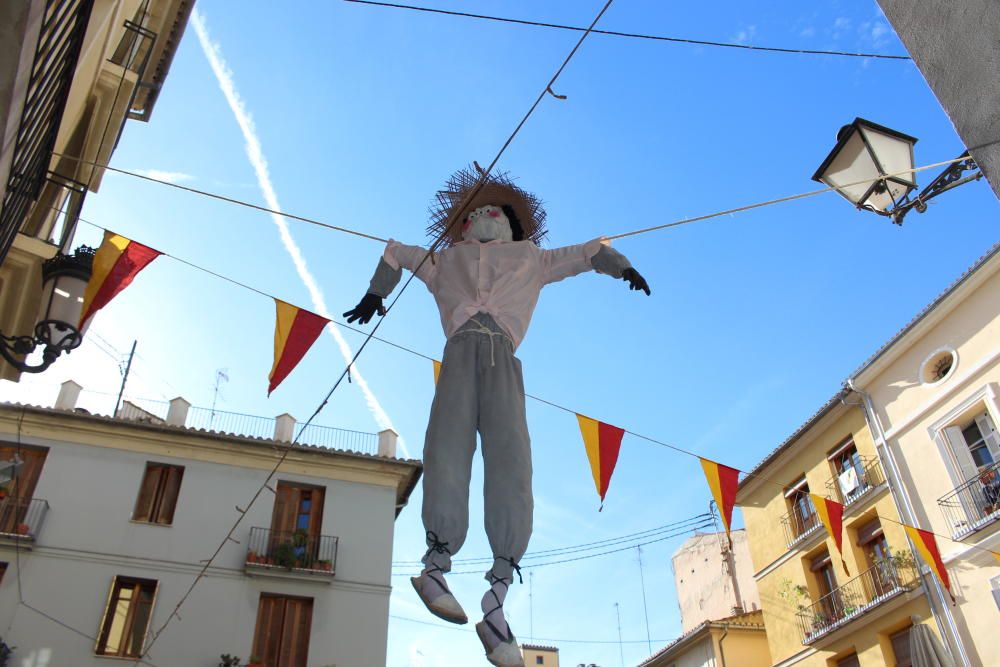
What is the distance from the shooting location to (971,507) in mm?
16844

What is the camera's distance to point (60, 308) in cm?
658

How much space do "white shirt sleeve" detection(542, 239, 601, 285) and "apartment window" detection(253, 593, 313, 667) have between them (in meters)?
14.6

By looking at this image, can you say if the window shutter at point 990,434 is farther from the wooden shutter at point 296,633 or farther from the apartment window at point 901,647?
the wooden shutter at point 296,633

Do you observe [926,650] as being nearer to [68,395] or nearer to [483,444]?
[483,444]

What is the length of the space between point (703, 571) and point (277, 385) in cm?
2717

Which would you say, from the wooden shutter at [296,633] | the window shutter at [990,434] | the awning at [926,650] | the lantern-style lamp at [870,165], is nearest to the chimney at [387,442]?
the wooden shutter at [296,633]

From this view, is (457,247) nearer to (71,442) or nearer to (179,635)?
(179,635)

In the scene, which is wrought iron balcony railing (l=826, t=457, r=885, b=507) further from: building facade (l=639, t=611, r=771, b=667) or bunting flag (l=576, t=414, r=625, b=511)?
bunting flag (l=576, t=414, r=625, b=511)

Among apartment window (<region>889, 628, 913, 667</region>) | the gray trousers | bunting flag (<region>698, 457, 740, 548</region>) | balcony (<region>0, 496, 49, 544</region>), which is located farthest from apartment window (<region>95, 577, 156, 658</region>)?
apartment window (<region>889, 628, 913, 667</region>)

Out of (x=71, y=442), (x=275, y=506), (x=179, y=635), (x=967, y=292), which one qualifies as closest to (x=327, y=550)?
(x=275, y=506)

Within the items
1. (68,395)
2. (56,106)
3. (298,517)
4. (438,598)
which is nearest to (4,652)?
(298,517)

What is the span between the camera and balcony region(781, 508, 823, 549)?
2127 cm

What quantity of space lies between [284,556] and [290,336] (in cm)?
1175

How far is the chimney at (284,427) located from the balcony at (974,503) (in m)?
14.2
